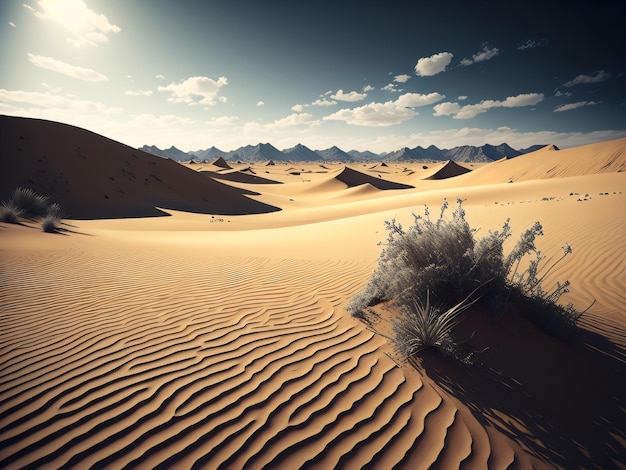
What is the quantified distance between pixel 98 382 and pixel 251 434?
5.67 feet

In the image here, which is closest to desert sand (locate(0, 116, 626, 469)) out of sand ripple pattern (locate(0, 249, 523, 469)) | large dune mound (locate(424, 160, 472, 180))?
sand ripple pattern (locate(0, 249, 523, 469))

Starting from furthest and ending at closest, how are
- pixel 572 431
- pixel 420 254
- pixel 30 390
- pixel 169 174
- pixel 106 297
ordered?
pixel 169 174 → pixel 106 297 → pixel 420 254 → pixel 30 390 → pixel 572 431

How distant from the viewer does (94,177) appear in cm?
2195

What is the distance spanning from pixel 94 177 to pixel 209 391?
25237 millimetres

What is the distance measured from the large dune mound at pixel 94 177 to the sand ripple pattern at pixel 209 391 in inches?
678

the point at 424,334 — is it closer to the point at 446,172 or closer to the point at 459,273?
the point at 459,273

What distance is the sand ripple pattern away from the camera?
88.0 inches

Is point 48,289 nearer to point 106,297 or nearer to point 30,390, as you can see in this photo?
point 106,297

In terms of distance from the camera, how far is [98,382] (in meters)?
2.90

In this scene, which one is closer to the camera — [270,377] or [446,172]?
[270,377]

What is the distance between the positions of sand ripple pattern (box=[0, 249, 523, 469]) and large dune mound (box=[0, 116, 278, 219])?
17.2m

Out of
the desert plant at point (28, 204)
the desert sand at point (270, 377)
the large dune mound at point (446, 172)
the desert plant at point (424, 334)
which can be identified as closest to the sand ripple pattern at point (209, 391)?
the desert sand at point (270, 377)

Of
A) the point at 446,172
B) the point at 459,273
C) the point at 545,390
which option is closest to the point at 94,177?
the point at 459,273

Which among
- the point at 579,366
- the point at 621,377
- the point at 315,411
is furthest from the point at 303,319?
the point at 621,377
